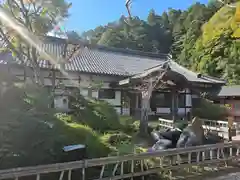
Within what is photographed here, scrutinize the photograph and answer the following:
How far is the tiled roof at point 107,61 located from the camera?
52.0 ft

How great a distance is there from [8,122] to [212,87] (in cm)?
1847

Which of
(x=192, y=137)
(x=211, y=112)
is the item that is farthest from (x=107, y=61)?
(x=192, y=137)

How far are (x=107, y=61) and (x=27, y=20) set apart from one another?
9424 mm

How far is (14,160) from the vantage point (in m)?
4.21

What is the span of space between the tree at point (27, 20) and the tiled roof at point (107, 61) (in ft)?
11.2

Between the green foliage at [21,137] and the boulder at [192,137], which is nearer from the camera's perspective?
the green foliage at [21,137]

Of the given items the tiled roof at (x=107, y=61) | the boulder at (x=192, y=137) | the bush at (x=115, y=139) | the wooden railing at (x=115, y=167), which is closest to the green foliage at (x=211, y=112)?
the tiled roof at (x=107, y=61)

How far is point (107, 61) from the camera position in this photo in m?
18.6

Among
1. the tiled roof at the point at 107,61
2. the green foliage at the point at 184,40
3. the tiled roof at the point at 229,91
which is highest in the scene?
the green foliage at the point at 184,40

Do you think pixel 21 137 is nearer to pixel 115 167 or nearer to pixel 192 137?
pixel 115 167

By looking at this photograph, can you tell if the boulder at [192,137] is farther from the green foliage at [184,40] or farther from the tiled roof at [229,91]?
the tiled roof at [229,91]

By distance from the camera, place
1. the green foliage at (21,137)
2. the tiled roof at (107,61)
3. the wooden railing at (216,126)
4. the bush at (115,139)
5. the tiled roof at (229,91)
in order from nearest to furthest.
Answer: the green foliage at (21,137) < the bush at (115,139) < the wooden railing at (216,126) < the tiled roof at (107,61) < the tiled roof at (229,91)

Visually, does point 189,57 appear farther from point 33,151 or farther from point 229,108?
point 33,151

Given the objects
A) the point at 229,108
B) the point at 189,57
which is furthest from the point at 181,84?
the point at 189,57
